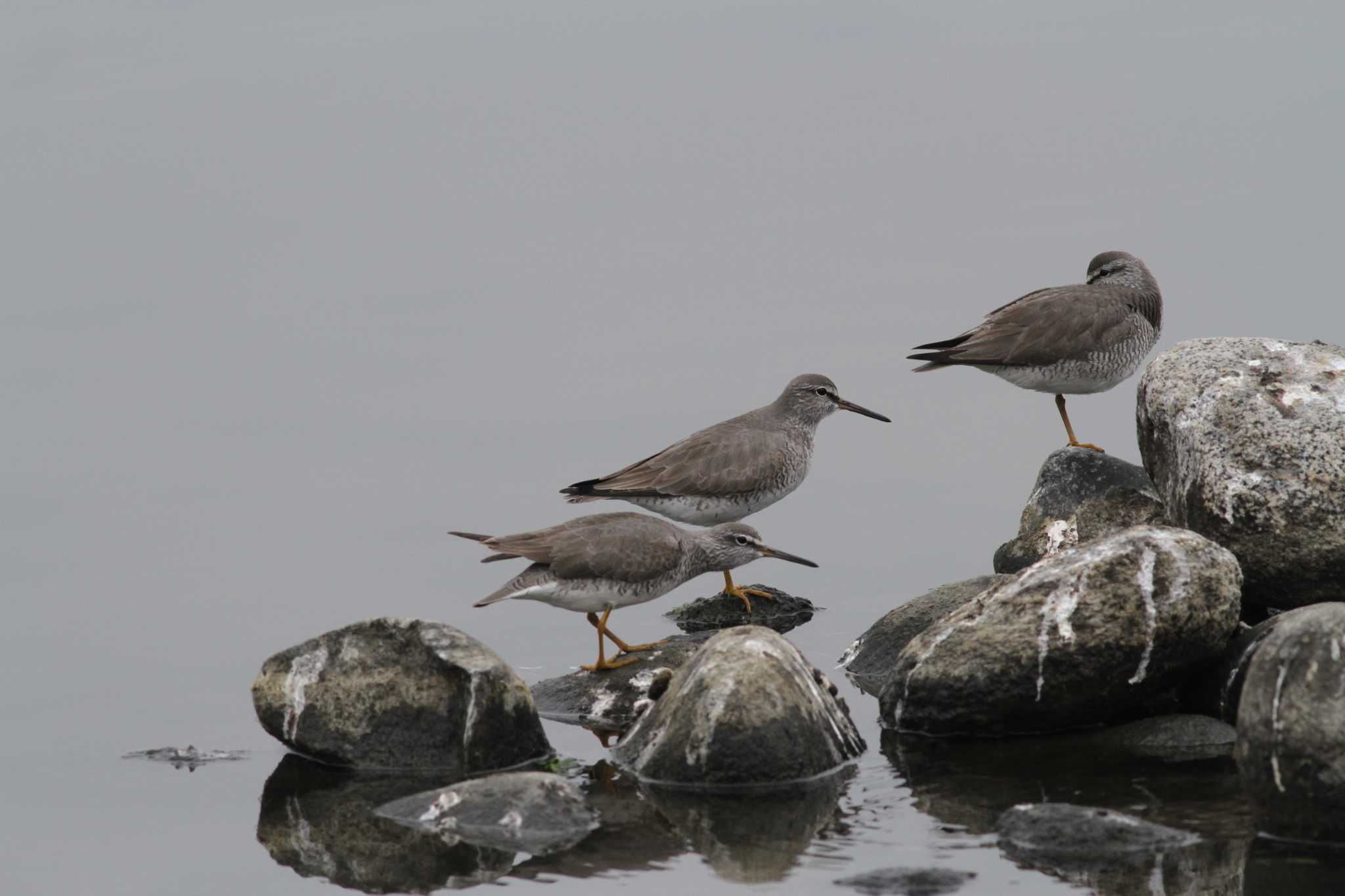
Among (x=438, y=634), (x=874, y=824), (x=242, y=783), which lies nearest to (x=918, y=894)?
(x=874, y=824)

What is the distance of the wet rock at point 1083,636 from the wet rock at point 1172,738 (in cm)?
20

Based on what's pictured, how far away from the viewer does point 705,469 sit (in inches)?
579

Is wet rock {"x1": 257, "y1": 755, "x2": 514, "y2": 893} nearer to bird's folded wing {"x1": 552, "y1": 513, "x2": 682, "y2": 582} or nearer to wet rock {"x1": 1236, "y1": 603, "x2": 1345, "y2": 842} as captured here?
bird's folded wing {"x1": 552, "y1": 513, "x2": 682, "y2": 582}

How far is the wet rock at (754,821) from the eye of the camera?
9.32 meters

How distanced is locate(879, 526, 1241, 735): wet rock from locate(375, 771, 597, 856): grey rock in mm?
2735

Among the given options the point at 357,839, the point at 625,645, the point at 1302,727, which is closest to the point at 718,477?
the point at 625,645

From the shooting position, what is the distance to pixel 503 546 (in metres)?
12.7

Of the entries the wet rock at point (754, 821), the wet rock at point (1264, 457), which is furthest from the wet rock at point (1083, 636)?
the wet rock at point (754, 821)

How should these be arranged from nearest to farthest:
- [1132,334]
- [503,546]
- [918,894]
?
[918,894] < [503,546] < [1132,334]

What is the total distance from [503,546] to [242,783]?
2610mm

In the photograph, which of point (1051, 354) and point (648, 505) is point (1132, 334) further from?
point (648, 505)

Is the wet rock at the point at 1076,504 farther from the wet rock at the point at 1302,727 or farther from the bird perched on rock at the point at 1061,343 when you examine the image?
the wet rock at the point at 1302,727

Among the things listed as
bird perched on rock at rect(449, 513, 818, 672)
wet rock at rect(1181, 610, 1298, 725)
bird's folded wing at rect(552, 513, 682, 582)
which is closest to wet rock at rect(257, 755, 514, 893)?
bird perched on rock at rect(449, 513, 818, 672)

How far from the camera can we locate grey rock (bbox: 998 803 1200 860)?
9.09m
